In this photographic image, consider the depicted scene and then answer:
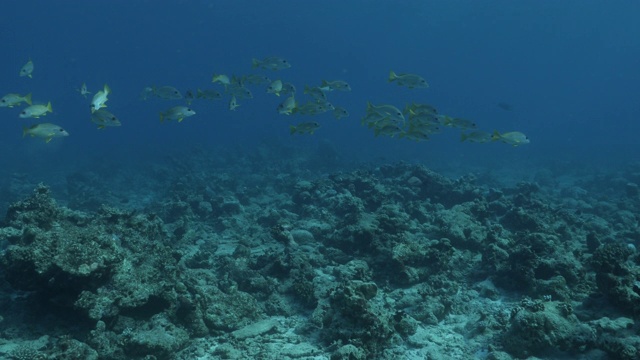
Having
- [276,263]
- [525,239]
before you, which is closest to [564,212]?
[525,239]

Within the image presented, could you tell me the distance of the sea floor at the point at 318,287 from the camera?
6.27m

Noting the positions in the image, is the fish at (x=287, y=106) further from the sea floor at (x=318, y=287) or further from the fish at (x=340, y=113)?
the sea floor at (x=318, y=287)

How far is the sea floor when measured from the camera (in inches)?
247

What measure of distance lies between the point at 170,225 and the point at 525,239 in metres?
10.9

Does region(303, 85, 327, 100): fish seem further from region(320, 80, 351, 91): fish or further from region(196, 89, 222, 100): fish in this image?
region(196, 89, 222, 100): fish

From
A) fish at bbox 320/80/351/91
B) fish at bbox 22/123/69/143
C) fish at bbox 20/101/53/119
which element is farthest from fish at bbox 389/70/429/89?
fish at bbox 20/101/53/119

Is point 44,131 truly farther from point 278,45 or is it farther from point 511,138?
point 278,45

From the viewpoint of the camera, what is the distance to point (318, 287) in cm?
876

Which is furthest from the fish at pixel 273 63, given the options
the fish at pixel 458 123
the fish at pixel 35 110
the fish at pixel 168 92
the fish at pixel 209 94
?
the fish at pixel 35 110

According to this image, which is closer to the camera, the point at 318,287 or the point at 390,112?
the point at 318,287

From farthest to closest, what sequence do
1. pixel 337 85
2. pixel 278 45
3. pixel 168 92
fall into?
1. pixel 278 45
2. pixel 337 85
3. pixel 168 92

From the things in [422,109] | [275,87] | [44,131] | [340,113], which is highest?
[275,87]

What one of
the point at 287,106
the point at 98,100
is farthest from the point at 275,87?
the point at 98,100

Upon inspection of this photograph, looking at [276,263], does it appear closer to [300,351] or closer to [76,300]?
[300,351]
